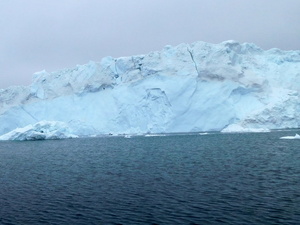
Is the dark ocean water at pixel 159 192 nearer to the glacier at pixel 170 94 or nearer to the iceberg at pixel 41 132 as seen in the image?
the iceberg at pixel 41 132

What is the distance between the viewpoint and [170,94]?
128 feet

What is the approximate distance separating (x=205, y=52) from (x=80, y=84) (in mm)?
15194

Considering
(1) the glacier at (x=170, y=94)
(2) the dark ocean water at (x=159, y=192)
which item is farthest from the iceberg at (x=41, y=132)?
(2) the dark ocean water at (x=159, y=192)

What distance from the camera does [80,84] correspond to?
4309 centimetres

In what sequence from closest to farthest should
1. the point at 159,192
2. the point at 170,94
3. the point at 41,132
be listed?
the point at 159,192 → the point at 41,132 → the point at 170,94

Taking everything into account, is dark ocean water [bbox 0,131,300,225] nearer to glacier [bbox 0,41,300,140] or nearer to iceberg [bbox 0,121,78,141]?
iceberg [bbox 0,121,78,141]

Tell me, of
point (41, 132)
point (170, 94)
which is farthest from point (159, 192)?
point (41, 132)

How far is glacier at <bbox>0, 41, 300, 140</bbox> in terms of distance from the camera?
1478 inches

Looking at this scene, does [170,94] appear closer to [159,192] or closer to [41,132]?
[41,132]

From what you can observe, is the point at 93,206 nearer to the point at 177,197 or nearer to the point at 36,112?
the point at 177,197

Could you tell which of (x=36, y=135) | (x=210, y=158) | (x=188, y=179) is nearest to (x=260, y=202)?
(x=188, y=179)

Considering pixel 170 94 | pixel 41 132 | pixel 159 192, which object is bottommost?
pixel 159 192

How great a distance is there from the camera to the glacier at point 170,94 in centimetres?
3753

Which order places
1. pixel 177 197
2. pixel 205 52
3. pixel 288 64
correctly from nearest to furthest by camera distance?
pixel 177 197, pixel 205 52, pixel 288 64
